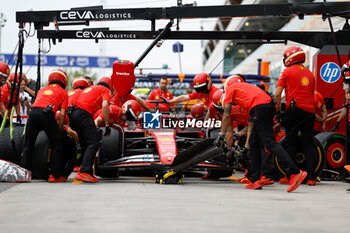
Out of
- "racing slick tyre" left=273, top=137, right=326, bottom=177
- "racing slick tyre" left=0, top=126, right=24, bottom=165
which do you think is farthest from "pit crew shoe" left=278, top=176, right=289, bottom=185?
"racing slick tyre" left=0, top=126, right=24, bottom=165

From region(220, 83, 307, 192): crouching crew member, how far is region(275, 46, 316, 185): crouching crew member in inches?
31.6

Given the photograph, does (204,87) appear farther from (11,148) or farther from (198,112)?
(11,148)

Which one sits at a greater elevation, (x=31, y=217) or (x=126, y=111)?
(x=126, y=111)

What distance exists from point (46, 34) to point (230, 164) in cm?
455

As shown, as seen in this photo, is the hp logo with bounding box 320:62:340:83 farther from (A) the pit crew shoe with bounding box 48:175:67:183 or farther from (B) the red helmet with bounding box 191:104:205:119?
(A) the pit crew shoe with bounding box 48:175:67:183

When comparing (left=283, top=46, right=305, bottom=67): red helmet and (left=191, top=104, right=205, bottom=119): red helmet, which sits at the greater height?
(left=283, top=46, right=305, bottom=67): red helmet

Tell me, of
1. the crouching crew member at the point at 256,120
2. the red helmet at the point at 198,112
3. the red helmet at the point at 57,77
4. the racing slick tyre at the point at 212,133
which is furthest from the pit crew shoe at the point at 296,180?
the red helmet at the point at 57,77

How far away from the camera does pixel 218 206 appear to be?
21.5 ft

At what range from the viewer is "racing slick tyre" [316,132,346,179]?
10.9 meters

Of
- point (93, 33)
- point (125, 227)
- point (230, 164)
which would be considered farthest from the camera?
point (93, 33)

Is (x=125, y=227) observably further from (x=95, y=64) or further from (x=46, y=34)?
(x=95, y=64)

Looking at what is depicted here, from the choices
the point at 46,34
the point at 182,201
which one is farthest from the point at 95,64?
the point at 182,201

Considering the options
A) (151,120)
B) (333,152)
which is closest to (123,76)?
(151,120)

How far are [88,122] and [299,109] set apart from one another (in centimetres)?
320
